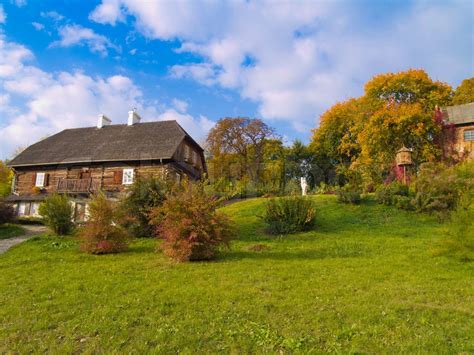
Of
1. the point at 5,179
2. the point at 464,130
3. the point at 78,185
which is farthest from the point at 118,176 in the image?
the point at 464,130

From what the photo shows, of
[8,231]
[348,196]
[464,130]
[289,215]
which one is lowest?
[8,231]

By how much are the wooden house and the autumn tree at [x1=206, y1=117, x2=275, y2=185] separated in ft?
22.4

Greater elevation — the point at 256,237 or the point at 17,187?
the point at 17,187

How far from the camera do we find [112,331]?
4660mm

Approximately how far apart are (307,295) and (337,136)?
31.5 metres

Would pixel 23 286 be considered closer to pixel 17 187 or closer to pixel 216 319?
pixel 216 319

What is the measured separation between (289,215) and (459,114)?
71.0ft

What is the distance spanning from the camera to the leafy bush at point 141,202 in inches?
533

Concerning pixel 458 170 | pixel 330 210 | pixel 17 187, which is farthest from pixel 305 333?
pixel 17 187

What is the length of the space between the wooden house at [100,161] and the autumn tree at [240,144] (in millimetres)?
6839

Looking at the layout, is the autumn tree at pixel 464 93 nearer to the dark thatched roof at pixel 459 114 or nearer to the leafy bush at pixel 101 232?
the dark thatched roof at pixel 459 114

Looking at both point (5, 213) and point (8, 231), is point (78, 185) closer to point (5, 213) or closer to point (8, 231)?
point (5, 213)

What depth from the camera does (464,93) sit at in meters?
A: 32.5

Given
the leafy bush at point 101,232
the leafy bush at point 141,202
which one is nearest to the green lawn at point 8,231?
the leafy bush at point 141,202
